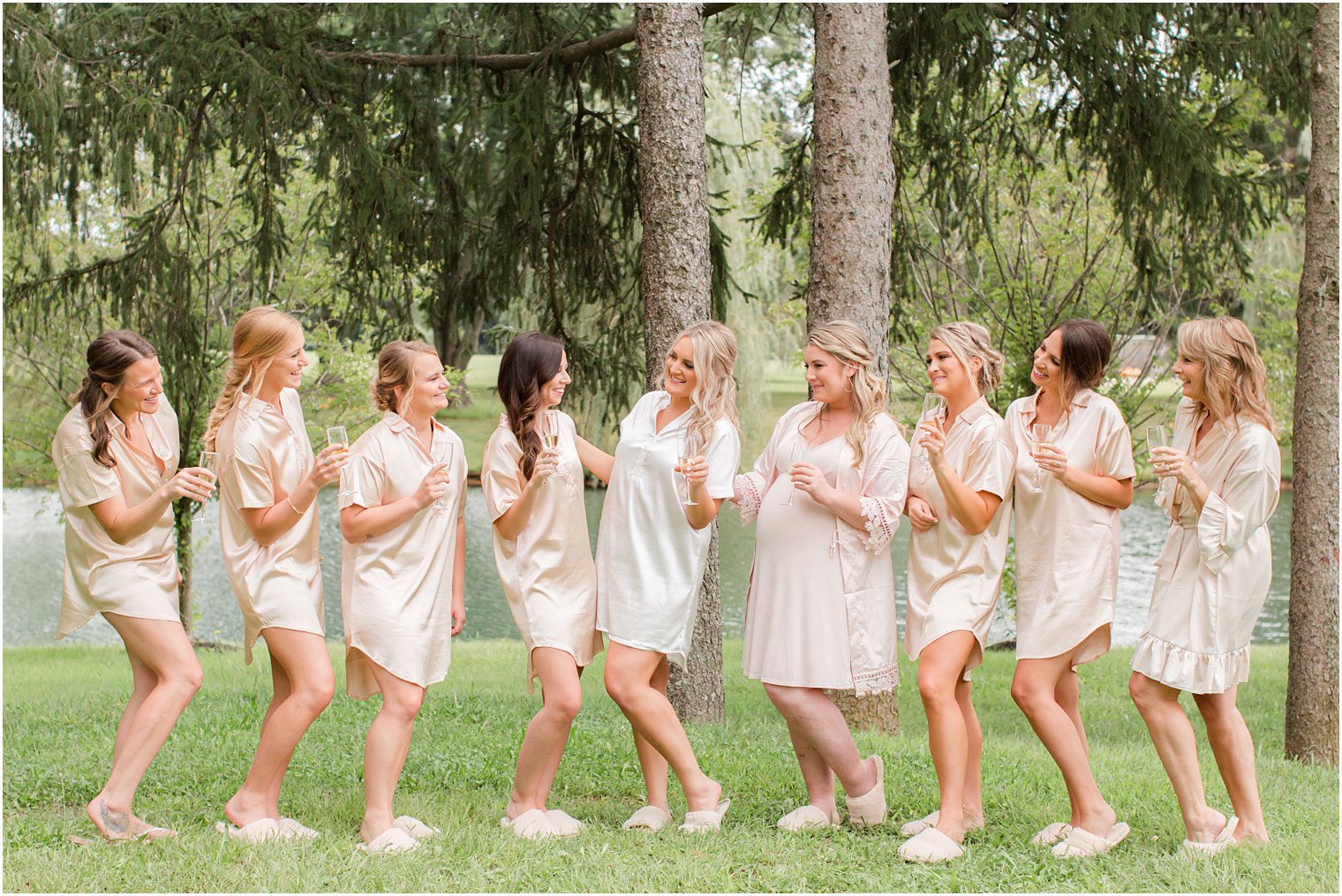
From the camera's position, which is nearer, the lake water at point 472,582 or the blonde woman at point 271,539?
the blonde woman at point 271,539

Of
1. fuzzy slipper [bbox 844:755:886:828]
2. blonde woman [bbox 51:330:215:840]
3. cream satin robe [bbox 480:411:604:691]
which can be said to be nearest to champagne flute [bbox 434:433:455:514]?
cream satin robe [bbox 480:411:604:691]

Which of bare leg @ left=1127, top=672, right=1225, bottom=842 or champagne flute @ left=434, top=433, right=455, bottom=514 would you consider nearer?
bare leg @ left=1127, top=672, right=1225, bottom=842

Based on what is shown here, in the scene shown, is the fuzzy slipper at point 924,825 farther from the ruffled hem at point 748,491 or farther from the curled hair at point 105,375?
the curled hair at point 105,375

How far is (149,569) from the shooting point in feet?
15.2

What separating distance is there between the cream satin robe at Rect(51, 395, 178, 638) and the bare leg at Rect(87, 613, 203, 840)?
0.25ft

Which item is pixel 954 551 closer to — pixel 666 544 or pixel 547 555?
pixel 666 544

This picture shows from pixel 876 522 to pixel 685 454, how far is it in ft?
2.55

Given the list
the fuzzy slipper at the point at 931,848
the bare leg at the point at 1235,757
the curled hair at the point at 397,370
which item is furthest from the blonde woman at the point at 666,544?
the bare leg at the point at 1235,757

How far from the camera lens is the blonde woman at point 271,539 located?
14.8 ft

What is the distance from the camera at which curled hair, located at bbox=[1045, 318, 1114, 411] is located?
4492 millimetres

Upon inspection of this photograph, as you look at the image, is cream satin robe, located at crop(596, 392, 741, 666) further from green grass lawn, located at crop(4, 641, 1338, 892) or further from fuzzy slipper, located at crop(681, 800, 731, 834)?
green grass lawn, located at crop(4, 641, 1338, 892)

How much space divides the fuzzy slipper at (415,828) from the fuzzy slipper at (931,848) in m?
1.79

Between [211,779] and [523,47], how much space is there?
19.3ft

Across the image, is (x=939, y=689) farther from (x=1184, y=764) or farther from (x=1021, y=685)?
(x=1184, y=764)
